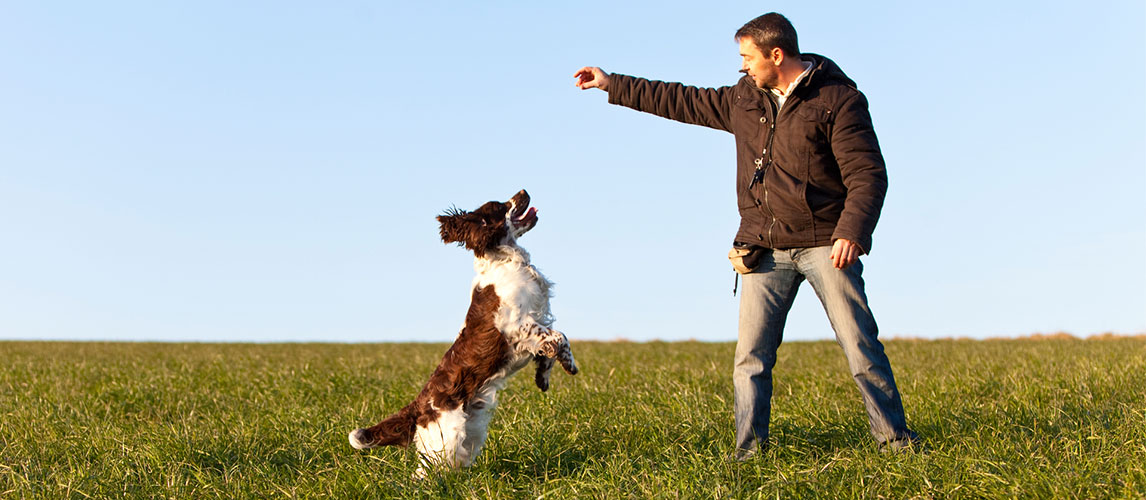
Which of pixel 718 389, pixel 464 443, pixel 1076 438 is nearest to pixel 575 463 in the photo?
pixel 464 443

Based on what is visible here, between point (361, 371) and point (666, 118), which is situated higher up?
point (666, 118)

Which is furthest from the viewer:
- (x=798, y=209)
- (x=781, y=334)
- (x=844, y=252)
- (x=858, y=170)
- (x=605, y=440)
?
(x=605, y=440)

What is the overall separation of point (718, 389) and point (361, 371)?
5.35 metres

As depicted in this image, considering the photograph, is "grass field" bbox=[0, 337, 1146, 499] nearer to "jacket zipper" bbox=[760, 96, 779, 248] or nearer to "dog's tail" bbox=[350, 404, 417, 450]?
"dog's tail" bbox=[350, 404, 417, 450]

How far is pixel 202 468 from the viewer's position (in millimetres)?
5816

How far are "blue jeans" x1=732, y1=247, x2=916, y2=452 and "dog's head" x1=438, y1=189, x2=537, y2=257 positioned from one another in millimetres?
1587

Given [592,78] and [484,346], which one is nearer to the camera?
[484,346]

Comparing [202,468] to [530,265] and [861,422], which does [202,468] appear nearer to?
[530,265]

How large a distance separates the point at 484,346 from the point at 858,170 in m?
2.50

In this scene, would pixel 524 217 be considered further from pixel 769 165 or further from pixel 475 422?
pixel 769 165

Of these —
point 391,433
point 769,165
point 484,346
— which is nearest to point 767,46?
point 769,165

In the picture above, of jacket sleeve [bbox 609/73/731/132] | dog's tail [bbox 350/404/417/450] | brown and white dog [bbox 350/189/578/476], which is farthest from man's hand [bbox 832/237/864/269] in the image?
dog's tail [bbox 350/404/417/450]

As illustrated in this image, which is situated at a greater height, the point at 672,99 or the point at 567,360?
the point at 672,99

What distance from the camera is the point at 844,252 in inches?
196
